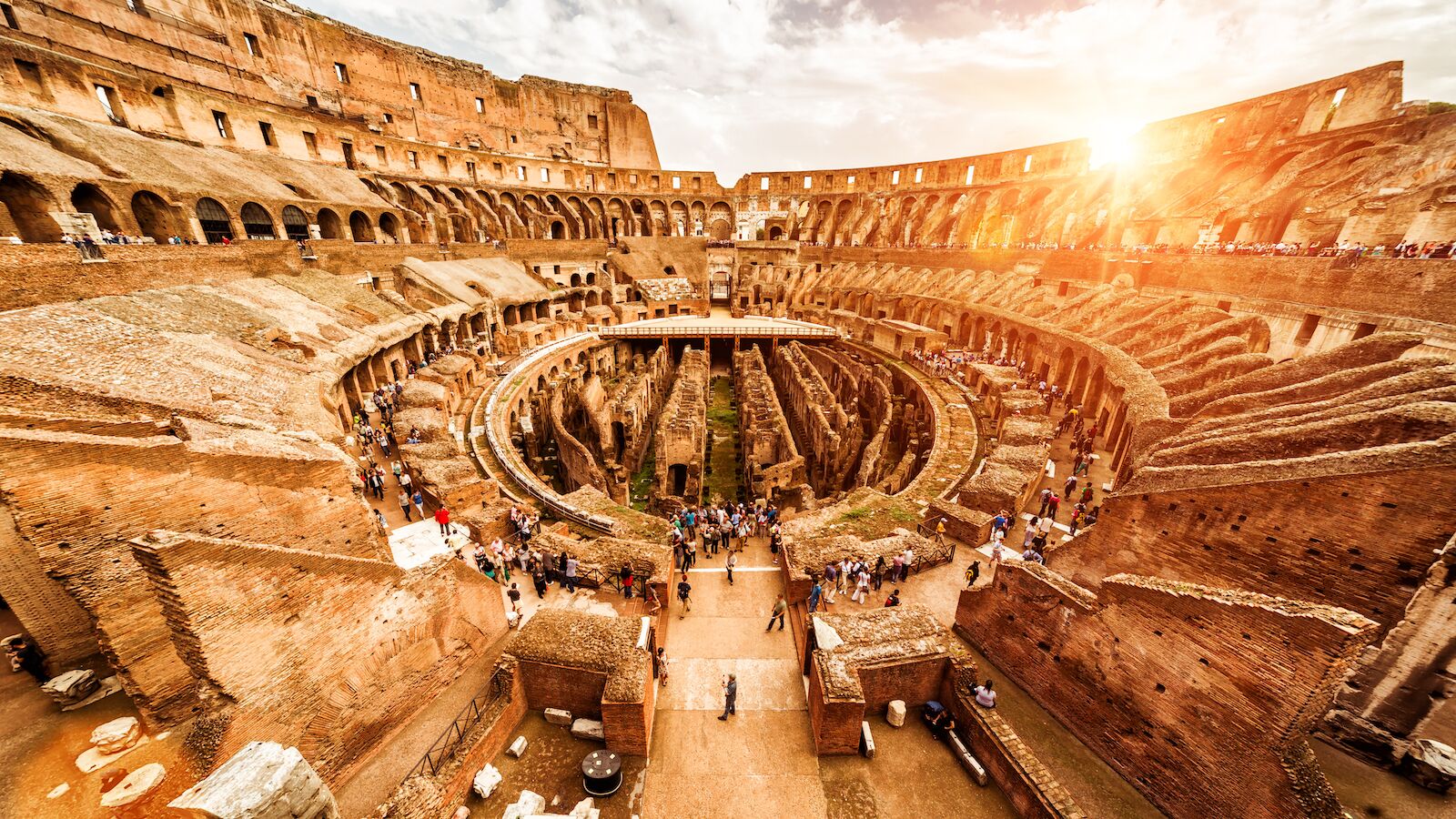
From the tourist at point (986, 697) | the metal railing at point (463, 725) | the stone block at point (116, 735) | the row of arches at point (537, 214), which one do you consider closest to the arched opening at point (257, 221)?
the row of arches at point (537, 214)

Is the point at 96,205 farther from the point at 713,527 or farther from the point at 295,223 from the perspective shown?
the point at 713,527

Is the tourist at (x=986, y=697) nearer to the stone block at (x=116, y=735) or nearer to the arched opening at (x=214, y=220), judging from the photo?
the stone block at (x=116, y=735)

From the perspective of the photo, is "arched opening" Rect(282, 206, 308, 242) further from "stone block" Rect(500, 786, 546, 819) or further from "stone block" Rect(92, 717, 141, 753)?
"stone block" Rect(500, 786, 546, 819)

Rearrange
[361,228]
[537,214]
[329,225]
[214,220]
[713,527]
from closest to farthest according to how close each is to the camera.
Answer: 1. [713,527]
2. [214,220]
3. [329,225]
4. [361,228]
5. [537,214]

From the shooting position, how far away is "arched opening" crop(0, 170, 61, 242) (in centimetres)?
1524

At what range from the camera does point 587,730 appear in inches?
274

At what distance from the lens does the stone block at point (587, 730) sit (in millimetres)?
6953

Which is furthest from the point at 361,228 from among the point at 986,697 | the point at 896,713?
the point at 986,697

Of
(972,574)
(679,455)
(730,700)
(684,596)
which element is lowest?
(730,700)

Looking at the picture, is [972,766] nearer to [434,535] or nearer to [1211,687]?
[1211,687]

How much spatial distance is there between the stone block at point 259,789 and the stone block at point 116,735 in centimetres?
224

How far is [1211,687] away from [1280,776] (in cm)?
85

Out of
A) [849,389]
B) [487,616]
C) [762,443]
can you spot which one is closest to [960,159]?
[849,389]

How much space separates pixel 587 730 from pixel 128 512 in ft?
21.5
